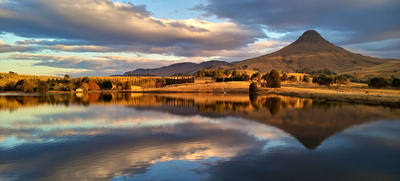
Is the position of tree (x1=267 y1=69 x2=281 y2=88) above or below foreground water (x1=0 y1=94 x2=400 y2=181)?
above

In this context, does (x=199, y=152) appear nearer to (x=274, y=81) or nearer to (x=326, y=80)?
(x=274, y=81)

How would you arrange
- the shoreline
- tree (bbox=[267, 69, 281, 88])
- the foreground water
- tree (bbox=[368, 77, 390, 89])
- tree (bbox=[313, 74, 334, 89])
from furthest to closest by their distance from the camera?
tree (bbox=[267, 69, 281, 88]) < tree (bbox=[313, 74, 334, 89]) < tree (bbox=[368, 77, 390, 89]) < the shoreline < the foreground water

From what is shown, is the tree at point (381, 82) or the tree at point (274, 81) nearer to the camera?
the tree at point (381, 82)

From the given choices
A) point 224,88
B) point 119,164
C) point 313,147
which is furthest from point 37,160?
point 224,88

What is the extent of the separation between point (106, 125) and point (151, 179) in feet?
48.6

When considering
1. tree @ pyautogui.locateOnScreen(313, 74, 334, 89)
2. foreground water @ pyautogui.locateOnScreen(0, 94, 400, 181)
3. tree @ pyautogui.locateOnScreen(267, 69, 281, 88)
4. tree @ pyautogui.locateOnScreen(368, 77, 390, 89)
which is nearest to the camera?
foreground water @ pyautogui.locateOnScreen(0, 94, 400, 181)

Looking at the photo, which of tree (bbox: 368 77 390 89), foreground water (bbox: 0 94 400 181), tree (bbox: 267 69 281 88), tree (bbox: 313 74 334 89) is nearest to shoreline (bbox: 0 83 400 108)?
tree (bbox: 267 69 281 88)

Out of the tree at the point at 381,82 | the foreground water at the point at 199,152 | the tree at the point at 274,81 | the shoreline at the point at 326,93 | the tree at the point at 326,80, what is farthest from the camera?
the tree at the point at 274,81

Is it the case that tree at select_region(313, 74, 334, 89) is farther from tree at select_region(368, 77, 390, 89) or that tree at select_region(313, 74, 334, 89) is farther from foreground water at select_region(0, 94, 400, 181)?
foreground water at select_region(0, 94, 400, 181)

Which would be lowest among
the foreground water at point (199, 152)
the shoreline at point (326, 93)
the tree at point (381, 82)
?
the foreground water at point (199, 152)

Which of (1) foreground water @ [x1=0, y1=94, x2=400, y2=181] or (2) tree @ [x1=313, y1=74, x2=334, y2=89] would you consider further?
(2) tree @ [x1=313, y1=74, x2=334, y2=89]

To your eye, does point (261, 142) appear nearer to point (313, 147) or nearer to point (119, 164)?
point (313, 147)

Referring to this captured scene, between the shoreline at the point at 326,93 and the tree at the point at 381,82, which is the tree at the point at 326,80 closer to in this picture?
the shoreline at the point at 326,93

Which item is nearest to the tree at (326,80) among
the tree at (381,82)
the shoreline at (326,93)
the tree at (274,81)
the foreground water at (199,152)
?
the shoreline at (326,93)
